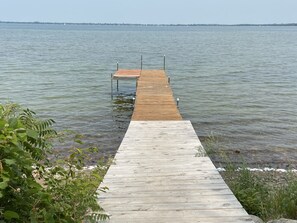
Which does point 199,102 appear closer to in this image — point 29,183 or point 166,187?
point 166,187

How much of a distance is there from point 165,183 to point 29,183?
3536 millimetres

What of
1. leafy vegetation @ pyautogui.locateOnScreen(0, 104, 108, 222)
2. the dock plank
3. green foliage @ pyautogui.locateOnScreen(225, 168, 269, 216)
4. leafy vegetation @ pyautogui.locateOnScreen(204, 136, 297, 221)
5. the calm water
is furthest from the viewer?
the calm water

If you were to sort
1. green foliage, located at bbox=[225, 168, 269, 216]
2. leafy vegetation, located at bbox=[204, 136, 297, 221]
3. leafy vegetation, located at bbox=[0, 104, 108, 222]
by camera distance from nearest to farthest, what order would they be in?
leafy vegetation, located at bbox=[0, 104, 108, 222] < leafy vegetation, located at bbox=[204, 136, 297, 221] < green foliage, located at bbox=[225, 168, 269, 216]

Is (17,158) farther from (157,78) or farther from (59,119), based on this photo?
(157,78)

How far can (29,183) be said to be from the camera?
2.61 meters

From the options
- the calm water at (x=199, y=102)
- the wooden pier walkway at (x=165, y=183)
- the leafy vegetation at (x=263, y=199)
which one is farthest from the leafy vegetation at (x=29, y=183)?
the calm water at (x=199, y=102)

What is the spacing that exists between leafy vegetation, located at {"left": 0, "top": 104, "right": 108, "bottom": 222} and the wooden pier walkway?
65.2 inches

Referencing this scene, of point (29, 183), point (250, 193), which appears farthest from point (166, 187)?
point (29, 183)

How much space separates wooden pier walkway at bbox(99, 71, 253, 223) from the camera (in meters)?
4.78

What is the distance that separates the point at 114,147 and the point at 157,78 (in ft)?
29.0

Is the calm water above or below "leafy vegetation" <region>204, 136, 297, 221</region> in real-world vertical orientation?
below

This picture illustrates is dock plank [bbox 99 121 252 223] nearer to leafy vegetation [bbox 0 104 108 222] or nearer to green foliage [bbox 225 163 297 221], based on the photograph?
green foliage [bbox 225 163 297 221]

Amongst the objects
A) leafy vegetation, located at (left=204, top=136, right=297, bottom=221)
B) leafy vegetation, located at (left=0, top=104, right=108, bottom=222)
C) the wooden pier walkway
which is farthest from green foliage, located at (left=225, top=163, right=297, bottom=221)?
leafy vegetation, located at (left=0, top=104, right=108, bottom=222)

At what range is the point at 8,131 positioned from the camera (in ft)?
7.86
